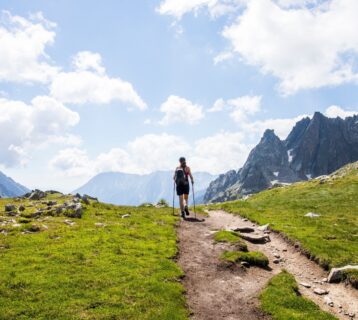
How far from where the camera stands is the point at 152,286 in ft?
56.3

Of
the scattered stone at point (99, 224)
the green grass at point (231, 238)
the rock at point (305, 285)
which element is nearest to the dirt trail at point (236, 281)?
the rock at point (305, 285)

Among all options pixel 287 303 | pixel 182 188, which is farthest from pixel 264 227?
pixel 287 303

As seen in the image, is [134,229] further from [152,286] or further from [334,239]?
[334,239]

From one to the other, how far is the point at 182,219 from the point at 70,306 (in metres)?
21.3

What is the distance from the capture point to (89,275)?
1803 centimetres

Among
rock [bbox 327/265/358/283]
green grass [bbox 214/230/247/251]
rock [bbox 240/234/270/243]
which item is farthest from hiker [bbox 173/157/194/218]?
rock [bbox 327/265/358/283]

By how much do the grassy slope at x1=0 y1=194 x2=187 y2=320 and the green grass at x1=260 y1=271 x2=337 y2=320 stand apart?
152 inches

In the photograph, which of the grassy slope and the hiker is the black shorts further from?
the grassy slope

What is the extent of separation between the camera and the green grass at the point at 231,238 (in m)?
24.6

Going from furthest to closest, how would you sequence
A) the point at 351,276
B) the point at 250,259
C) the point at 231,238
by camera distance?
the point at 231,238 → the point at 250,259 → the point at 351,276

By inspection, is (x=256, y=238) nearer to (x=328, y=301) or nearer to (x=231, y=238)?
(x=231, y=238)

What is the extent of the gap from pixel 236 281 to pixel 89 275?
759cm

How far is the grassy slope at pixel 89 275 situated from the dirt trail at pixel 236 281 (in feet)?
3.26

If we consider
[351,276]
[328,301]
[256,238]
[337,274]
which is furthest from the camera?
[256,238]
